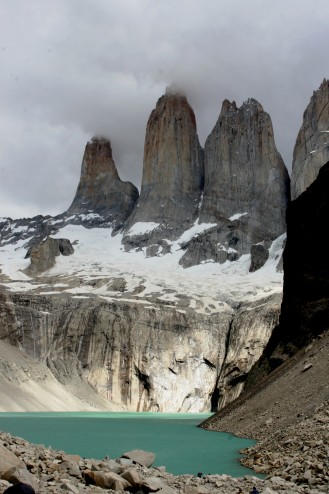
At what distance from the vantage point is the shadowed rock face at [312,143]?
145 meters

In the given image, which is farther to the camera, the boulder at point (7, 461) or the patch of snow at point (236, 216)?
the patch of snow at point (236, 216)

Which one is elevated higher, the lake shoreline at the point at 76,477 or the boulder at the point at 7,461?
the boulder at the point at 7,461

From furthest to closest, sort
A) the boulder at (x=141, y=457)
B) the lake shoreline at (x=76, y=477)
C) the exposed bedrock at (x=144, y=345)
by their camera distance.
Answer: the exposed bedrock at (x=144, y=345), the boulder at (x=141, y=457), the lake shoreline at (x=76, y=477)

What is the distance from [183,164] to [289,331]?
135 meters

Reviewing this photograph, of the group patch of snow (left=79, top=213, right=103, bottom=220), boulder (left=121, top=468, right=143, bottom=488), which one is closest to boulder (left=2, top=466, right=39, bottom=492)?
boulder (left=121, top=468, right=143, bottom=488)

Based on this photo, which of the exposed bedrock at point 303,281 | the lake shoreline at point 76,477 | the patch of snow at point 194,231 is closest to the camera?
the lake shoreline at point 76,477

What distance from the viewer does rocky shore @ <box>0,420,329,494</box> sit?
10.8 meters

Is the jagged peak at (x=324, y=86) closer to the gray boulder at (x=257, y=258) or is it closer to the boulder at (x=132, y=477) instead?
the gray boulder at (x=257, y=258)

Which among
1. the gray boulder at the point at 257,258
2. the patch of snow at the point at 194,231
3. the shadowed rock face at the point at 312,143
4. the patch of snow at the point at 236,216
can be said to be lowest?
the gray boulder at the point at 257,258

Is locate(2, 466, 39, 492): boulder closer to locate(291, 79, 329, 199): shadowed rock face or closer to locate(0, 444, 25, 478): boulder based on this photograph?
locate(0, 444, 25, 478): boulder

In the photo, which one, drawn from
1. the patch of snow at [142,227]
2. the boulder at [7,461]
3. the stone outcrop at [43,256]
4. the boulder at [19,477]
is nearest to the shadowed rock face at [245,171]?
the patch of snow at [142,227]

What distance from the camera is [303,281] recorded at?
48062mm

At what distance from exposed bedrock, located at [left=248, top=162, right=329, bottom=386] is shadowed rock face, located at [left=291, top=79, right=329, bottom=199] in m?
93.7

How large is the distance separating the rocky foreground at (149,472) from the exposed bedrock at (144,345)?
77.0 meters
